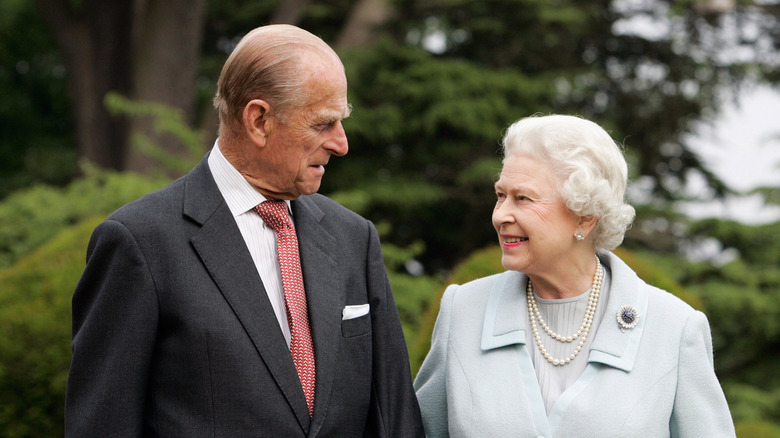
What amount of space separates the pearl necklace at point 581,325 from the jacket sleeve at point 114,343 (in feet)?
3.90

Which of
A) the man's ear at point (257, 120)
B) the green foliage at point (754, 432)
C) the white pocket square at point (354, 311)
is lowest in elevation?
the green foliage at point (754, 432)

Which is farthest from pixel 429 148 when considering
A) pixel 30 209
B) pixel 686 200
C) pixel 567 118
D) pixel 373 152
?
pixel 567 118

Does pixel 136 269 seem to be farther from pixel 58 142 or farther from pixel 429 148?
pixel 58 142

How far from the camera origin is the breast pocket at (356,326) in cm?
262

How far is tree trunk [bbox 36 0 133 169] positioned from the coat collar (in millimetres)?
8543

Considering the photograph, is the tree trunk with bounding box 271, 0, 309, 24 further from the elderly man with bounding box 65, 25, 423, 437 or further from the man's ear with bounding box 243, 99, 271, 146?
the man's ear with bounding box 243, 99, 271, 146

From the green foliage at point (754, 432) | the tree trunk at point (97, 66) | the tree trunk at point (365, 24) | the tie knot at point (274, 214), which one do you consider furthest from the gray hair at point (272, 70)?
the tree trunk at point (97, 66)

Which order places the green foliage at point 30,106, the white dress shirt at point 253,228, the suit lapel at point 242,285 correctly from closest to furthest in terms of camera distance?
the suit lapel at point 242,285, the white dress shirt at point 253,228, the green foliage at point 30,106

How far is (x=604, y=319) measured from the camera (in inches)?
108

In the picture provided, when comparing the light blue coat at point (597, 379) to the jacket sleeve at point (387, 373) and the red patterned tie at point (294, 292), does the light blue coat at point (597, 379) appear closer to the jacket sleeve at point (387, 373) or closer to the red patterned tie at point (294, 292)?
the jacket sleeve at point (387, 373)

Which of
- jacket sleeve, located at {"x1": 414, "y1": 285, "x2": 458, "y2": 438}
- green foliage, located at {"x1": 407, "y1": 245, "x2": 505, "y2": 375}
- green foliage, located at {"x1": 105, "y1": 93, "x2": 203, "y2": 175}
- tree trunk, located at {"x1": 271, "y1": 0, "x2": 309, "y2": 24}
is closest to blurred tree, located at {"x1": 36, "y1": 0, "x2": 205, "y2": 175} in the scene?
tree trunk, located at {"x1": 271, "y1": 0, "x2": 309, "y2": 24}

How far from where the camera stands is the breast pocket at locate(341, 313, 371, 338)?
2.62m

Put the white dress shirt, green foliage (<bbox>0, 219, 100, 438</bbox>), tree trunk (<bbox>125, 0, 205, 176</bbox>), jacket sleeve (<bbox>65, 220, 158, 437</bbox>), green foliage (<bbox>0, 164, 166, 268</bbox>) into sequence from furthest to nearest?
tree trunk (<bbox>125, 0, 205, 176</bbox>) → green foliage (<bbox>0, 164, 166, 268</bbox>) → green foliage (<bbox>0, 219, 100, 438</bbox>) → the white dress shirt → jacket sleeve (<bbox>65, 220, 158, 437</bbox>)

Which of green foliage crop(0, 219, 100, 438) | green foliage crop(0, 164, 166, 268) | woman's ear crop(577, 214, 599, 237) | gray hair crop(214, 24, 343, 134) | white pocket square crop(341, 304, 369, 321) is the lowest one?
green foliage crop(0, 219, 100, 438)
